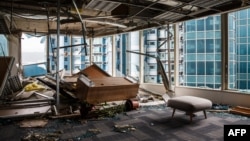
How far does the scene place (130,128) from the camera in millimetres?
3623

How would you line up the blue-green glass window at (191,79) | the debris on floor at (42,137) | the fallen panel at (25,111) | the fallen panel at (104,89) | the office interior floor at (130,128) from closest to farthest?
the debris on floor at (42,137) < the office interior floor at (130,128) < the fallen panel at (25,111) < the fallen panel at (104,89) < the blue-green glass window at (191,79)

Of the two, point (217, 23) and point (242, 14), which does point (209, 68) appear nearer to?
point (217, 23)

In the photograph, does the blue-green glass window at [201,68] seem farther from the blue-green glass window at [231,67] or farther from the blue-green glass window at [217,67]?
the blue-green glass window at [231,67]

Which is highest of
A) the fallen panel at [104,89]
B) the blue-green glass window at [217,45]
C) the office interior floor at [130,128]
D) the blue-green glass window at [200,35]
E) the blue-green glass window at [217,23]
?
the blue-green glass window at [217,23]

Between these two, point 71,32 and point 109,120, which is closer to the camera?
point 109,120

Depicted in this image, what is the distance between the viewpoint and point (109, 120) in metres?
4.18

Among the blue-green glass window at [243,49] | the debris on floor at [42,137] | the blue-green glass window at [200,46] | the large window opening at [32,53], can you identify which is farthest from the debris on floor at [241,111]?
the large window opening at [32,53]

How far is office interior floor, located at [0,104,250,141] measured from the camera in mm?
3197

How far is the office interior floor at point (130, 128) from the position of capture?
320 centimetres

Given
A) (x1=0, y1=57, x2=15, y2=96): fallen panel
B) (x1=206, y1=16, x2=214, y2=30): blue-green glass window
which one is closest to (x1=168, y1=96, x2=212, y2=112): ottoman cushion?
(x1=206, y1=16, x2=214, y2=30): blue-green glass window

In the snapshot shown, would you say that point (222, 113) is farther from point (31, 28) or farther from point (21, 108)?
point (31, 28)

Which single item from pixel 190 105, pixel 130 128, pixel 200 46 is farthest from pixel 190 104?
pixel 200 46

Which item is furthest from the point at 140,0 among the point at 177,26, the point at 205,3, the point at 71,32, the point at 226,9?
the point at 71,32

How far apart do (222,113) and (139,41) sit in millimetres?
4248
